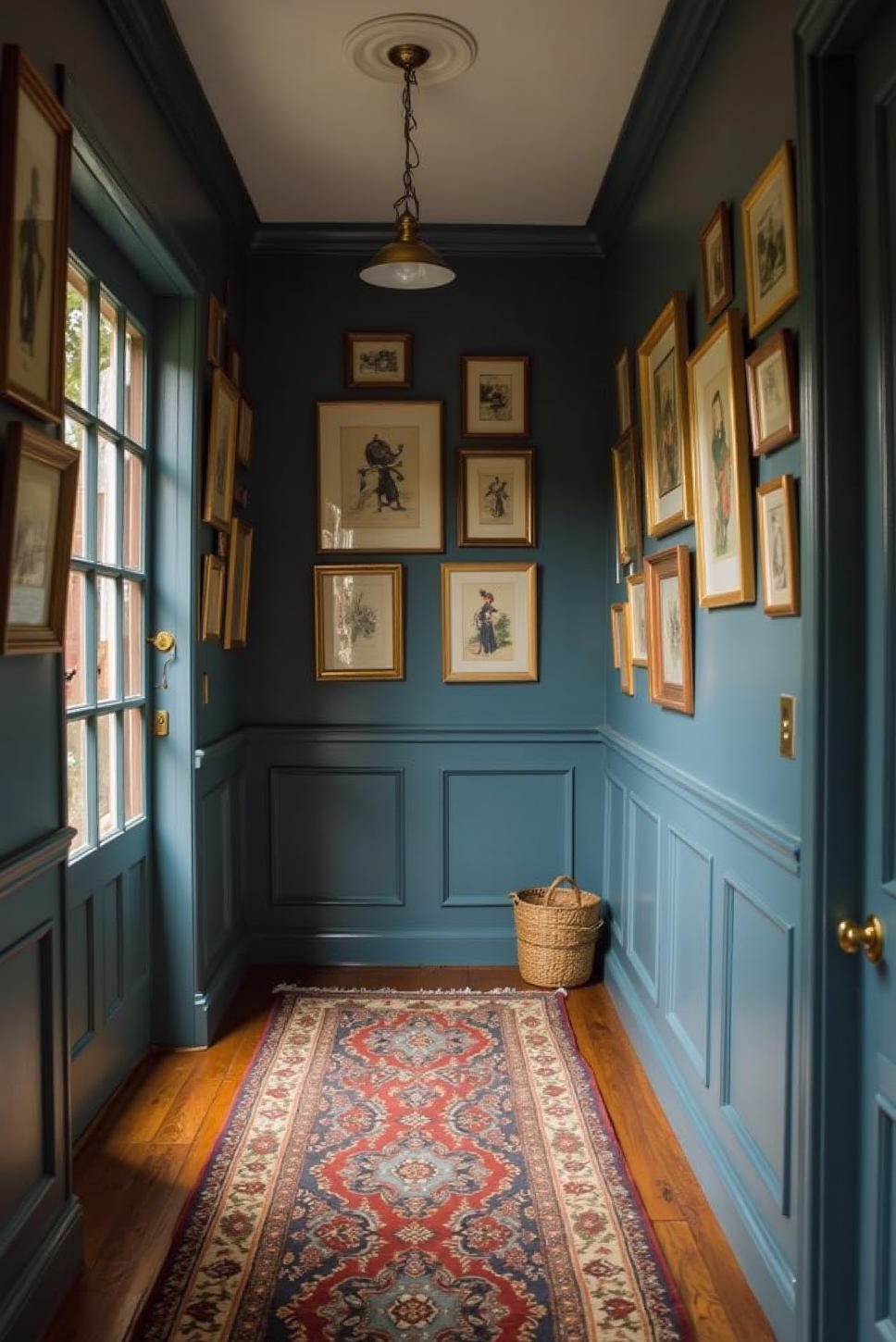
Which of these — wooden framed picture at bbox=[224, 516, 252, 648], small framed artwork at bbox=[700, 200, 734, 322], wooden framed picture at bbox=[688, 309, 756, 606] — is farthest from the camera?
wooden framed picture at bbox=[224, 516, 252, 648]

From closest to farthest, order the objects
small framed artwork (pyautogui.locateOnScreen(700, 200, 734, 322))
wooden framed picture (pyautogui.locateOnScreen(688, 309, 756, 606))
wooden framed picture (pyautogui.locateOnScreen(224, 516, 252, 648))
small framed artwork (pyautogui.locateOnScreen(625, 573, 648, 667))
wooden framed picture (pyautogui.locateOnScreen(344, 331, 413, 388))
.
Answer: wooden framed picture (pyautogui.locateOnScreen(688, 309, 756, 606)) → small framed artwork (pyautogui.locateOnScreen(700, 200, 734, 322)) → small framed artwork (pyautogui.locateOnScreen(625, 573, 648, 667)) → wooden framed picture (pyautogui.locateOnScreen(224, 516, 252, 648)) → wooden framed picture (pyautogui.locateOnScreen(344, 331, 413, 388))

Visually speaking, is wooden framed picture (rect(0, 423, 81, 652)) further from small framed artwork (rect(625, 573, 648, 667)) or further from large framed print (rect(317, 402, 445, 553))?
large framed print (rect(317, 402, 445, 553))

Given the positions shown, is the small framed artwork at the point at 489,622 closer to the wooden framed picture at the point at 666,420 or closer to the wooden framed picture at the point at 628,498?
the wooden framed picture at the point at 628,498

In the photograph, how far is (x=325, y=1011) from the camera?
3693 millimetres

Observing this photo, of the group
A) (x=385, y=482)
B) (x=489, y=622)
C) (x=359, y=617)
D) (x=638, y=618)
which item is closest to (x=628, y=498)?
(x=638, y=618)

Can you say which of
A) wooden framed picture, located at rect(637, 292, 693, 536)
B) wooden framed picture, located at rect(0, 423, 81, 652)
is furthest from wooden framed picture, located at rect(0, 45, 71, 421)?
wooden framed picture, located at rect(637, 292, 693, 536)

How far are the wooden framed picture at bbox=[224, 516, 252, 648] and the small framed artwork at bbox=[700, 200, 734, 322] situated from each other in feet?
6.26

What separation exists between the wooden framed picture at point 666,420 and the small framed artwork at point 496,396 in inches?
35.6

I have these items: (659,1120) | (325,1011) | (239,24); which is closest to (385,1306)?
(659,1120)

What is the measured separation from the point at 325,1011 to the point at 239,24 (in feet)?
9.97

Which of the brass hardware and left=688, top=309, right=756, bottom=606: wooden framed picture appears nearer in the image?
the brass hardware

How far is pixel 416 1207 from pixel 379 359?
3029mm

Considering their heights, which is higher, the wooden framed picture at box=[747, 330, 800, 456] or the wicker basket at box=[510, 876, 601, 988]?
the wooden framed picture at box=[747, 330, 800, 456]

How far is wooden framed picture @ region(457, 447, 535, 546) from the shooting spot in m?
4.16
